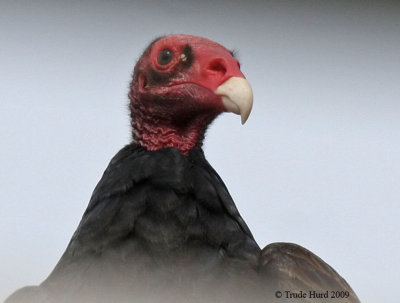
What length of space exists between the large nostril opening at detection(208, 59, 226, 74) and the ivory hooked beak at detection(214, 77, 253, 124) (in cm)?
7

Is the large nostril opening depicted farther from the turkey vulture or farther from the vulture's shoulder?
the vulture's shoulder

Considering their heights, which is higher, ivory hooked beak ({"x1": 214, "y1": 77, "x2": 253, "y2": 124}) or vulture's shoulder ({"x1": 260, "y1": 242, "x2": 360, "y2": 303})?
ivory hooked beak ({"x1": 214, "y1": 77, "x2": 253, "y2": 124})

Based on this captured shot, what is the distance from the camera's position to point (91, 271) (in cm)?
192

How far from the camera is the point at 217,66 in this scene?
7.31 feet

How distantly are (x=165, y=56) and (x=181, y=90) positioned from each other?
216 millimetres

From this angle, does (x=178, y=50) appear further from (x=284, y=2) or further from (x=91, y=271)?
(x=284, y=2)

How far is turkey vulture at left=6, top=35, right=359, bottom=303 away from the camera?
6.15 ft

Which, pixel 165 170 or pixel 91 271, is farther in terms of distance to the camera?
pixel 165 170

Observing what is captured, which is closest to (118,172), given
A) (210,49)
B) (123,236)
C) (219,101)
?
(123,236)

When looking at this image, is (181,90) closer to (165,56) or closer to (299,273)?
(165,56)

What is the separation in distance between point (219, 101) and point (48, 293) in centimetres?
95

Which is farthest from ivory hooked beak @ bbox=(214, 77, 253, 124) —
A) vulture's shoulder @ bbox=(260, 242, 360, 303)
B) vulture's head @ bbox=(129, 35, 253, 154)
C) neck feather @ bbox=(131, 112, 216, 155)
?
vulture's shoulder @ bbox=(260, 242, 360, 303)

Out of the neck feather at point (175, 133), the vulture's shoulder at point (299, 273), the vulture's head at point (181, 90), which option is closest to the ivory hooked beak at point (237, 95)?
the vulture's head at point (181, 90)

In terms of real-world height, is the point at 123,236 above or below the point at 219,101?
below
